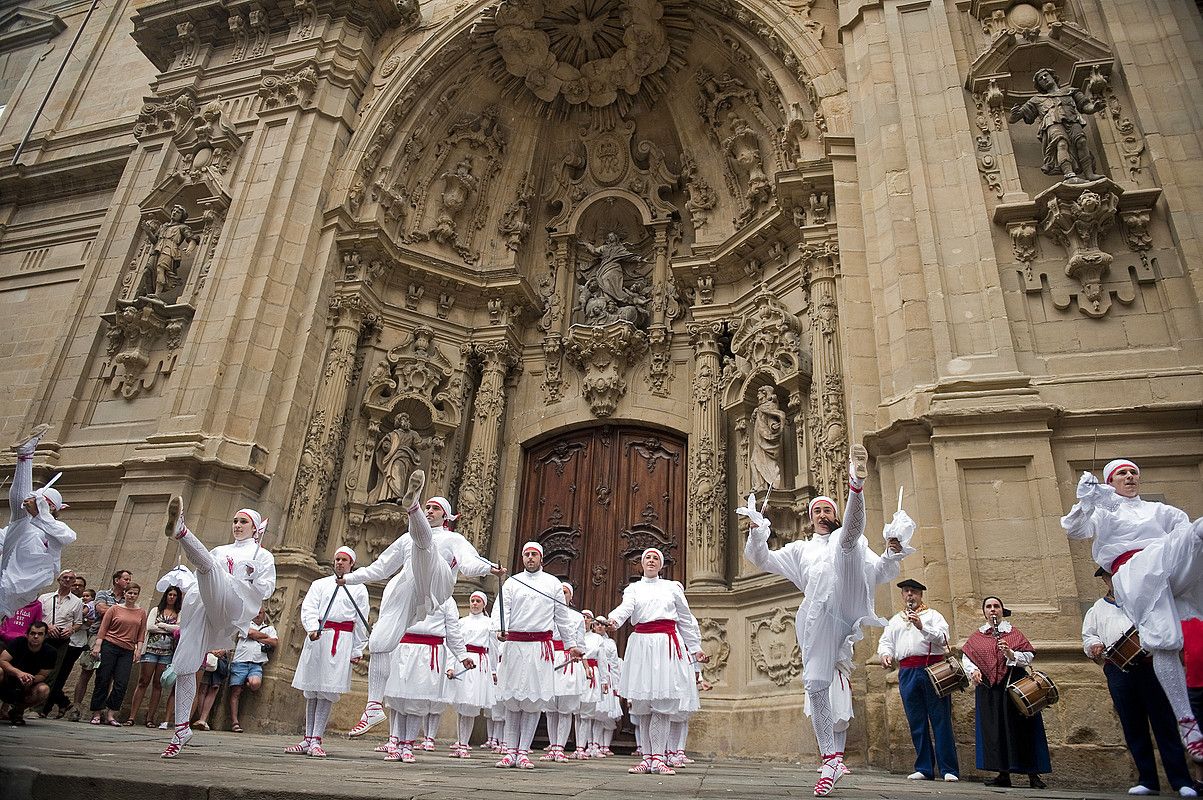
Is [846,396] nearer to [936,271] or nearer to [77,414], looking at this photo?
[936,271]

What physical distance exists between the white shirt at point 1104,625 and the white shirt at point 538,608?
3886 mm

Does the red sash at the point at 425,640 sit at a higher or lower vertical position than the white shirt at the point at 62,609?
lower

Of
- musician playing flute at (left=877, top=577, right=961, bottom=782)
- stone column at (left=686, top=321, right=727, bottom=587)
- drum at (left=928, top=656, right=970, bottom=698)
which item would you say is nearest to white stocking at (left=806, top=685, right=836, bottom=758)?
musician playing flute at (left=877, top=577, right=961, bottom=782)

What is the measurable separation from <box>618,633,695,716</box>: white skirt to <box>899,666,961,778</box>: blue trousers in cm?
176

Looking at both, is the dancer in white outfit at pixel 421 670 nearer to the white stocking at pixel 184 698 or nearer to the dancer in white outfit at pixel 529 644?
the dancer in white outfit at pixel 529 644

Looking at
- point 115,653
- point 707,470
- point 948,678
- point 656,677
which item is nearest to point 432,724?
point 656,677

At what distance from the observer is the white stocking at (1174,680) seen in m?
4.37

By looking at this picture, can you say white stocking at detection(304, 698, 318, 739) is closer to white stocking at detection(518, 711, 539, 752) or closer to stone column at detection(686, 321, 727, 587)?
white stocking at detection(518, 711, 539, 752)

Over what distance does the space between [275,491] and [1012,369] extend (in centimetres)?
896

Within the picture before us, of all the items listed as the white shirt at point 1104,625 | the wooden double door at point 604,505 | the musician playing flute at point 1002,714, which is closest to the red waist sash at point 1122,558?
the white shirt at point 1104,625

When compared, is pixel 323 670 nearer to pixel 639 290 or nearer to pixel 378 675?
pixel 378 675

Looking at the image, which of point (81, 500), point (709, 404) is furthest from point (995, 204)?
point (81, 500)

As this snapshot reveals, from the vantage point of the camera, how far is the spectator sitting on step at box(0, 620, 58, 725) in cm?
638

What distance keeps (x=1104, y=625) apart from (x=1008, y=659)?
2.16ft
